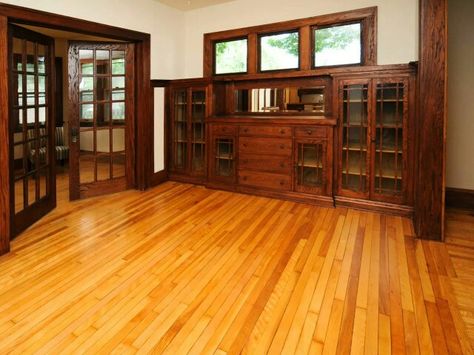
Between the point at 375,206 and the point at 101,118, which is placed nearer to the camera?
the point at 375,206

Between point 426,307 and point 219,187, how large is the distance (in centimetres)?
322

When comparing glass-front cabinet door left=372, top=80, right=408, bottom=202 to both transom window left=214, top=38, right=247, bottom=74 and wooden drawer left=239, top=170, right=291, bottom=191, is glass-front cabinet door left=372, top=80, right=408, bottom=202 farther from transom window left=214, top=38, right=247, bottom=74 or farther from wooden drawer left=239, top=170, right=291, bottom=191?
transom window left=214, top=38, right=247, bottom=74

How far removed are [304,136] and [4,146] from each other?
3097mm

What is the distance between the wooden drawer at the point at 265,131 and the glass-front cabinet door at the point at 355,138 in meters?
0.71

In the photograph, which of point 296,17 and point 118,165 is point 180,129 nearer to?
point 118,165

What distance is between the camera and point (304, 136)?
4.13m

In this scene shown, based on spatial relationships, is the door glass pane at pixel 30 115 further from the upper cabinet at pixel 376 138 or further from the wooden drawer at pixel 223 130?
the upper cabinet at pixel 376 138

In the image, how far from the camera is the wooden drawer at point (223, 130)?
4625 millimetres

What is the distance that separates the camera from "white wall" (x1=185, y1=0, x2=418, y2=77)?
3.87 meters

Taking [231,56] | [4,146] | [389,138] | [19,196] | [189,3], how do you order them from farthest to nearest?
[231,56], [189,3], [389,138], [19,196], [4,146]

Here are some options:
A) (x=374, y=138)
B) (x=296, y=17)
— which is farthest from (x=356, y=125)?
(x=296, y=17)

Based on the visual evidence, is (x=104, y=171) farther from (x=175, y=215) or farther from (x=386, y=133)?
(x=386, y=133)

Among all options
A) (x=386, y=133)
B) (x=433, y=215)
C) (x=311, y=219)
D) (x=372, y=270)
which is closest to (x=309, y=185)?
(x=311, y=219)

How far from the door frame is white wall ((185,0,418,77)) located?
36.1 inches
